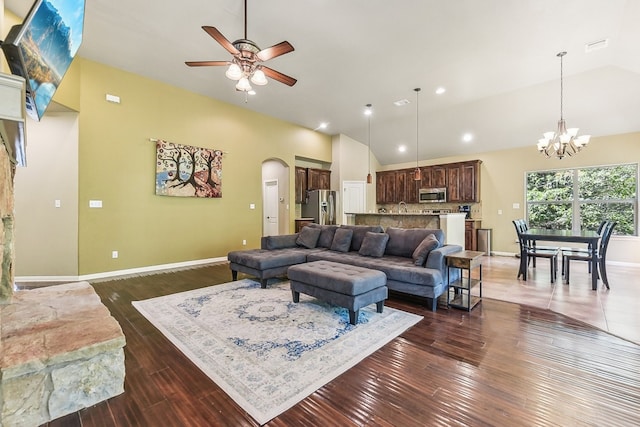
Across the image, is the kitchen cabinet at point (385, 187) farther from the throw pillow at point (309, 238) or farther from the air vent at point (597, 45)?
the air vent at point (597, 45)

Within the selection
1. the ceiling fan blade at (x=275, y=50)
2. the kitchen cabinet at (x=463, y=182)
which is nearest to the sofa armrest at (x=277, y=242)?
the ceiling fan blade at (x=275, y=50)

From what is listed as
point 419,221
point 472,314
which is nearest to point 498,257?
point 419,221

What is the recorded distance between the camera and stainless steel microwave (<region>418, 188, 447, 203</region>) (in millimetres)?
8125

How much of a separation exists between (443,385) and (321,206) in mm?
6193

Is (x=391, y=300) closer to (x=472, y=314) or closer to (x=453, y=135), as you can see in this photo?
(x=472, y=314)

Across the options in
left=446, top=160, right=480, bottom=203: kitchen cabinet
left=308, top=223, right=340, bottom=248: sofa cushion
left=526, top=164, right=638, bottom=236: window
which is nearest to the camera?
left=308, top=223, right=340, bottom=248: sofa cushion

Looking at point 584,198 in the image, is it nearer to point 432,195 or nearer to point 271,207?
point 432,195

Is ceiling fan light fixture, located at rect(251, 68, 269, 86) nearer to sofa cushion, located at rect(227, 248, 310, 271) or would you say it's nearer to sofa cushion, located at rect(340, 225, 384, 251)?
sofa cushion, located at rect(227, 248, 310, 271)

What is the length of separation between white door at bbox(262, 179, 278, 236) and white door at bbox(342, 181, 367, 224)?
2.04 meters

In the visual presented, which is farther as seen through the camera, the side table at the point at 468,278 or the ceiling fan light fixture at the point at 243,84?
the ceiling fan light fixture at the point at 243,84

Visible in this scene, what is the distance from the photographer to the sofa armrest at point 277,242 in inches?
193

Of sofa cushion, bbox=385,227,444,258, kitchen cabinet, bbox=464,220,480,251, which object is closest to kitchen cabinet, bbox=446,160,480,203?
kitchen cabinet, bbox=464,220,480,251

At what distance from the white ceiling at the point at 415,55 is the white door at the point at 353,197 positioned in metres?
2.19

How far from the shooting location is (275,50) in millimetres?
2973
